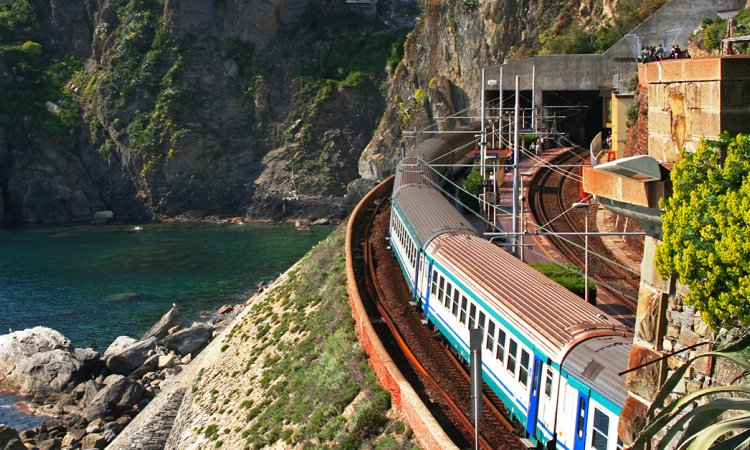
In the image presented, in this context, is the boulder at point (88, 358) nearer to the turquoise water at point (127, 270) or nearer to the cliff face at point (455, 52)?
the turquoise water at point (127, 270)

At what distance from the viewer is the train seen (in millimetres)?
13992

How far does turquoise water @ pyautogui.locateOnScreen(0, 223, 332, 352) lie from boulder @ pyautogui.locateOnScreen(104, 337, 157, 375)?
4647mm

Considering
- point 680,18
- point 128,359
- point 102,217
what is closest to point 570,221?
point 680,18

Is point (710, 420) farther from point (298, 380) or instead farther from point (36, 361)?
point (36, 361)

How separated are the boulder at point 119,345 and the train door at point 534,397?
33.6 m

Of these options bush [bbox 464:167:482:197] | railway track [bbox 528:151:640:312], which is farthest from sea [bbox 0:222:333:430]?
railway track [bbox 528:151:640:312]

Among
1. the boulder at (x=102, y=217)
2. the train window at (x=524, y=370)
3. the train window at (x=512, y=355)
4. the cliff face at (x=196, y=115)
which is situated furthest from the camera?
the cliff face at (x=196, y=115)

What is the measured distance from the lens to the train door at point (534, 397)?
16.0 metres

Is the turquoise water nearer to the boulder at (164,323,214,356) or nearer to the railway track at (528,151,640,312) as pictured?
the boulder at (164,323,214,356)

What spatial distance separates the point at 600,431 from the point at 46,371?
120 feet

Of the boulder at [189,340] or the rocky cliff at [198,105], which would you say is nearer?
the boulder at [189,340]

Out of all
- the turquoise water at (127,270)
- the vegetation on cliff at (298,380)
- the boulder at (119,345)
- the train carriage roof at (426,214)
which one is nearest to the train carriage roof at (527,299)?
the train carriage roof at (426,214)

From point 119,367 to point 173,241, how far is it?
3899 cm

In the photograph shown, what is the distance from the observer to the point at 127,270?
69.2 m
